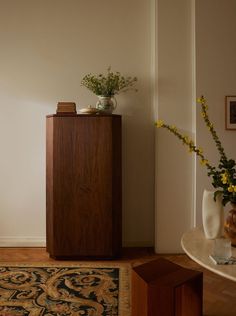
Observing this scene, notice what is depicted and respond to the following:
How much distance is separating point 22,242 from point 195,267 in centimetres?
203

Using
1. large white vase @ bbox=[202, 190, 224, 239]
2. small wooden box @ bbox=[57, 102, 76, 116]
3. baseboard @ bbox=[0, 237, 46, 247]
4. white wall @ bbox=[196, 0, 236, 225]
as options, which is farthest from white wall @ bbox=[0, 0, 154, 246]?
large white vase @ bbox=[202, 190, 224, 239]

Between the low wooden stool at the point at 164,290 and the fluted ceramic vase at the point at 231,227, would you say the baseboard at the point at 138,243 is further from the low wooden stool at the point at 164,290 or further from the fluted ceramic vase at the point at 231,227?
the fluted ceramic vase at the point at 231,227

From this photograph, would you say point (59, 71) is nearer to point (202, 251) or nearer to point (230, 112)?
point (230, 112)

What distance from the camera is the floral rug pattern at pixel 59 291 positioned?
249 cm

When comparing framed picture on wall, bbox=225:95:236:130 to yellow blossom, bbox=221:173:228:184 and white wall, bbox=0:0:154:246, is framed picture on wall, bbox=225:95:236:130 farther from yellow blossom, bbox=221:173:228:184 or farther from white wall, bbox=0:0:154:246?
yellow blossom, bbox=221:173:228:184

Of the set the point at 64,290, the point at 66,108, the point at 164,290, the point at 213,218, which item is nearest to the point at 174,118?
the point at 66,108

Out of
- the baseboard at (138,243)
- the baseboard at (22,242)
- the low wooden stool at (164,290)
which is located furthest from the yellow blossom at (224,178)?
the baseboard at (22,242)

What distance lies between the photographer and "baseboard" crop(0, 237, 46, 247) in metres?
4.00

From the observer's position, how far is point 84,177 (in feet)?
11.4

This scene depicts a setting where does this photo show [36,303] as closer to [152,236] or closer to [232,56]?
[152,236]

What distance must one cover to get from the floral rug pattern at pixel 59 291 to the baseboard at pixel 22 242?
74 cm

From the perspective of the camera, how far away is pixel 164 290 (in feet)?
6.25

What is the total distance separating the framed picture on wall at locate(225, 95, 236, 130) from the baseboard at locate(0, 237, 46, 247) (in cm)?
254

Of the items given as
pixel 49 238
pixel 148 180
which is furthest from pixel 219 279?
pixel 49 238
